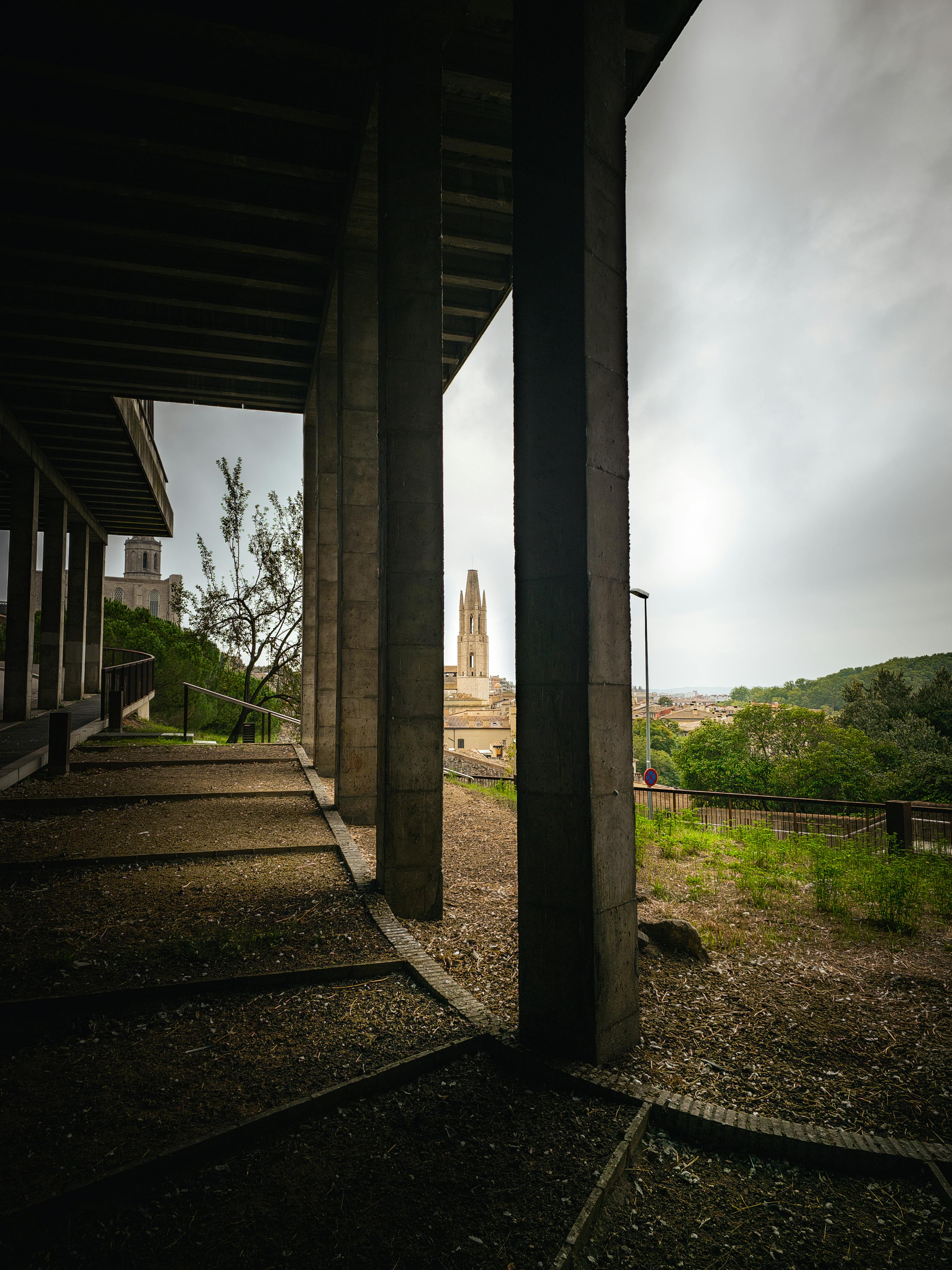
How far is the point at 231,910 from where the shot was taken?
5074 mm

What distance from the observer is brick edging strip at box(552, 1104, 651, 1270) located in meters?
2.10

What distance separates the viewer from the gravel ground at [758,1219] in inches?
85.1

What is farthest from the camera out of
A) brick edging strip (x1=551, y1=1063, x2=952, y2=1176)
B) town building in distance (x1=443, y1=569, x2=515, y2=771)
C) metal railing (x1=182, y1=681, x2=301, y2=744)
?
town building in distance (x1=443, y1=569, x2=515, y2=771)

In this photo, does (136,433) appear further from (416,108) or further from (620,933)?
(620,933)

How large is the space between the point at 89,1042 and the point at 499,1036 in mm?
1970

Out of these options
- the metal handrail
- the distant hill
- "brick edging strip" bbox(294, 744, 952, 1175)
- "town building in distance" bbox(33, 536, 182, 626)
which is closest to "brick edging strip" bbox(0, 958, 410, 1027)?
"brick edging strip" bbox(294, 744, 952, 1175)

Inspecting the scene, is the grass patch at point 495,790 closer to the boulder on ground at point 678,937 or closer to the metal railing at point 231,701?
the metal railing at point 231,701

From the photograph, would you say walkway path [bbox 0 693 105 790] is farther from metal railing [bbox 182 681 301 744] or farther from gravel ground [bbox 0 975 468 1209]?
gravel ground [bbox 0 975 468 1209]

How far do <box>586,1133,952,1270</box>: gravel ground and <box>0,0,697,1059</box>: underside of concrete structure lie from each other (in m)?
0.73

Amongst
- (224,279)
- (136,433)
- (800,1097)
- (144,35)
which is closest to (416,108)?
(144,35)

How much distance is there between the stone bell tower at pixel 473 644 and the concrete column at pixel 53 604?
297 ft

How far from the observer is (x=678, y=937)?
495 centimetres

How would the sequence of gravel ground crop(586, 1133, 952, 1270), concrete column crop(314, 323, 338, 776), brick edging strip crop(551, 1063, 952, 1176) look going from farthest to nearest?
concrete column crop(314, 323, 338, 776)
brick edging strip crop(551, 1063, 952, 1176)
gravel ground crop(586, 1133, 952, 1270)

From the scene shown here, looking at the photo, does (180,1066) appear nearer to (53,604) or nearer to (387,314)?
(387,314)
